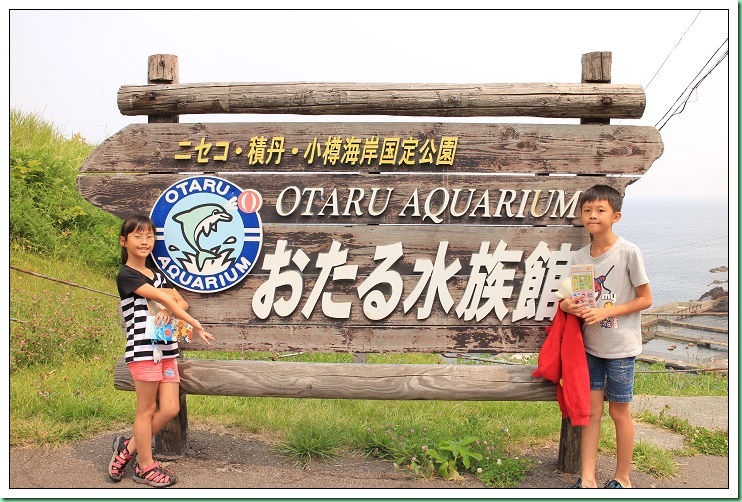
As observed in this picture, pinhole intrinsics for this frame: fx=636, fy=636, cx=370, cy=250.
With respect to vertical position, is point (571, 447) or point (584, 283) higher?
point (584, 283)

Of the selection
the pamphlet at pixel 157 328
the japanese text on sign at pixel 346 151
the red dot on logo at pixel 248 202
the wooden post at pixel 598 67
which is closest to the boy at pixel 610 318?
the wooden post at pixel 598 67

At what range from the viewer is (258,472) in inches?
165

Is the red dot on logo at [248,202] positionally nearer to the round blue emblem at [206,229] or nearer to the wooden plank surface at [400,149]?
the round blue emblem at [206,229]

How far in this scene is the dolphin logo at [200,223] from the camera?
13.6 ft

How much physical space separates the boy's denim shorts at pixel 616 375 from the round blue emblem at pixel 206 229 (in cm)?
225

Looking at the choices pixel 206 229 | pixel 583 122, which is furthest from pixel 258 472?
pixel 583 122

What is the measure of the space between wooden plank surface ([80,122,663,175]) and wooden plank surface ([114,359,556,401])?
4.28 ft

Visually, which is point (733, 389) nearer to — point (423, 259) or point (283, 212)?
point (423, 259)

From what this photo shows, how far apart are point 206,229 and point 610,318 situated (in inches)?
102

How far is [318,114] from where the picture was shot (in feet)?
13.9

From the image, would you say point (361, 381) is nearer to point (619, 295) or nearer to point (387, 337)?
point (387, 337)

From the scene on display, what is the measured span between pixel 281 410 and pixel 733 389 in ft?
11.1

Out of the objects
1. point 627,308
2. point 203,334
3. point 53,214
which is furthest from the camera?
point 53,214

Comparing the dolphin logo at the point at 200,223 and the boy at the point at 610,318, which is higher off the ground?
the dolphin logo at the point at 200,223
